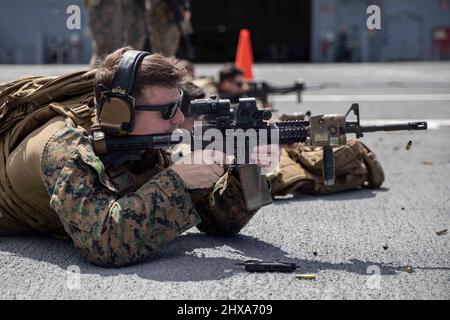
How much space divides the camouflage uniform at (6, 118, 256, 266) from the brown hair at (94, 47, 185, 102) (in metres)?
0.23

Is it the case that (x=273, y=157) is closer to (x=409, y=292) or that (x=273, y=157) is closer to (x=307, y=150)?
(x=409, y=292)

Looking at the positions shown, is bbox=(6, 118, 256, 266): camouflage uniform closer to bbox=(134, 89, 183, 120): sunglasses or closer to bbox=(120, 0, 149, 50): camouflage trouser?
bbox=(134, 89, 183, 120): sunglasses

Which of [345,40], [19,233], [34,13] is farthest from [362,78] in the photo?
[19,233]

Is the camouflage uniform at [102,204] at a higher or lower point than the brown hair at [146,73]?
lower

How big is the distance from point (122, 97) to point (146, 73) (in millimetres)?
136

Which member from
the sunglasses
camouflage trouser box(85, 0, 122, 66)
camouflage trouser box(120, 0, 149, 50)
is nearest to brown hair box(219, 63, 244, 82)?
camouflage trouser box(120, 0, 149, 50)

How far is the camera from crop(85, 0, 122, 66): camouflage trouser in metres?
6.77

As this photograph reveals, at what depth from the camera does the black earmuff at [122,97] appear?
2.88m

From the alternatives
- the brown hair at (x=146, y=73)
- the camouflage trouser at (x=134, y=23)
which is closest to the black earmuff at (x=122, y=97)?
the brown hair at (x=146, y=73)

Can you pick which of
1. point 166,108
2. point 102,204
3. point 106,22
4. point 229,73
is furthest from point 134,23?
point 102,204

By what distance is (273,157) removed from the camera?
317cm

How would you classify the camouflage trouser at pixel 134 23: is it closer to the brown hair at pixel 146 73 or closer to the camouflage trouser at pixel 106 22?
the camouflage trouser at pixel 106 22

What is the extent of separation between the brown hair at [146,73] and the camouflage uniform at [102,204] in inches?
9.2

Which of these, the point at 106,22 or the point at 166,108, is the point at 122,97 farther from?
the point at 106,22
